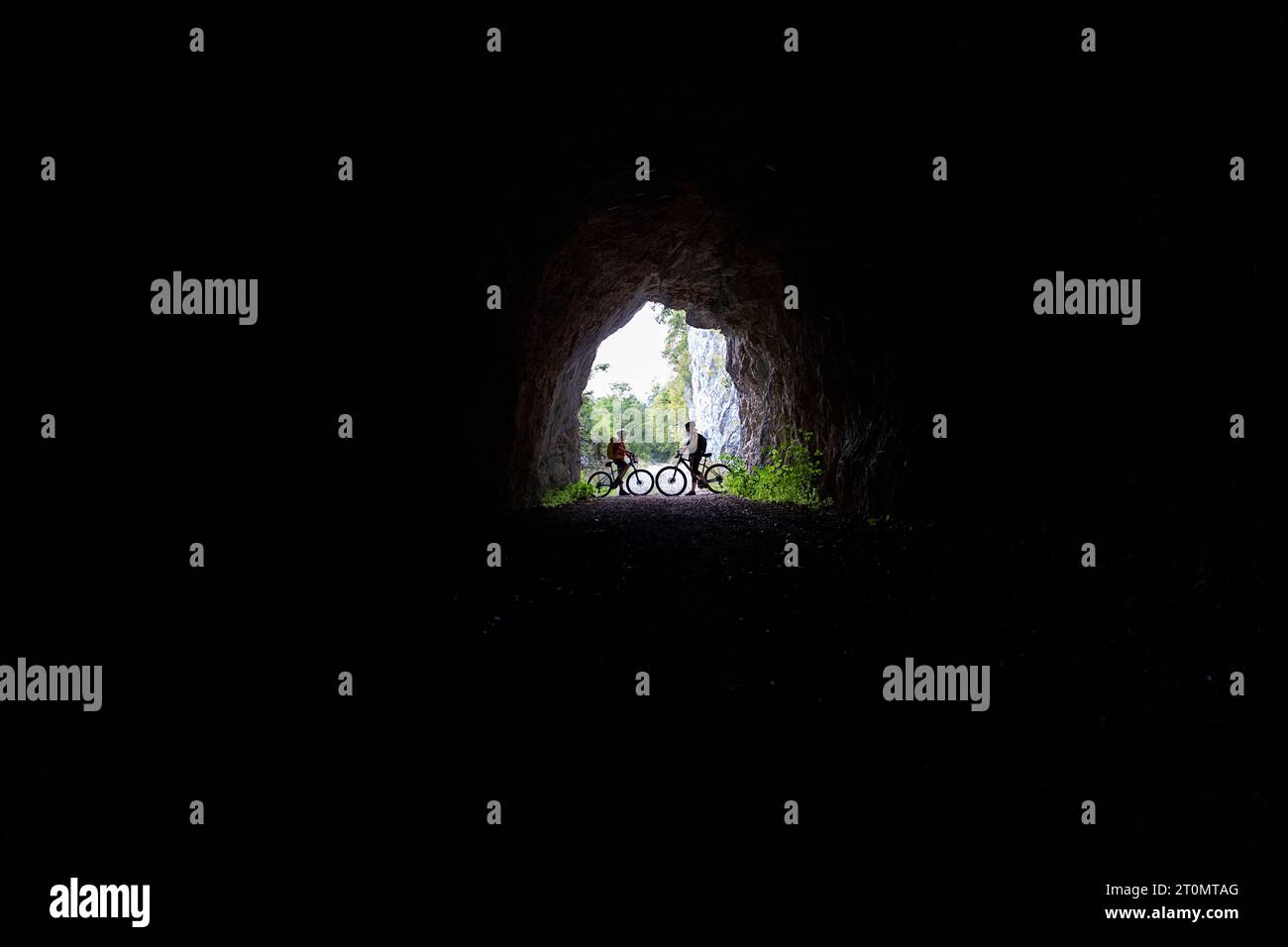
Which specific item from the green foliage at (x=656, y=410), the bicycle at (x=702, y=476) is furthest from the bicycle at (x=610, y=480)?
the green foliage at (x=656, y=410)

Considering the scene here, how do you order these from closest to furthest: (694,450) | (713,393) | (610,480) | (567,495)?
(567,495)
(694,450)
(610,480)
(713,393)

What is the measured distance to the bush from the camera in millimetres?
15719

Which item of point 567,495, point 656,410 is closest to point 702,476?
point 567,495

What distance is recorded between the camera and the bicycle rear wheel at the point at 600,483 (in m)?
20.1

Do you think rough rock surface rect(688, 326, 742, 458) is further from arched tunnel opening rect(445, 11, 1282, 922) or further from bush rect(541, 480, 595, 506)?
arched tunnel opening rect(445, 11, 1282, 922)

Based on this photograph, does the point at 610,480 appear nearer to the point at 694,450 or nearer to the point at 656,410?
the point at 694,450

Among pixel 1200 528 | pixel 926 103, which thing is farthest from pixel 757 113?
pixel 1200 528

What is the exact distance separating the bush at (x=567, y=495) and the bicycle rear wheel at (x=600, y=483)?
0.65 meters

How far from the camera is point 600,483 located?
21391 millimetres

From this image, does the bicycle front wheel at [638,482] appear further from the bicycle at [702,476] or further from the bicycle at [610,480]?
the bicycle at [702,476]

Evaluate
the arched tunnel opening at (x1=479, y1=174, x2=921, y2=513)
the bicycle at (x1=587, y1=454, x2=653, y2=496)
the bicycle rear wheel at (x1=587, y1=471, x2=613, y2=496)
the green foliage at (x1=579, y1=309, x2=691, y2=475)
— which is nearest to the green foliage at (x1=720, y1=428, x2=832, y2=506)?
the arched tunnel opening at (x1=479, y1=174, x2=921, y2=513)

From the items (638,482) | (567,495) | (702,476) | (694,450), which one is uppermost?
(694,450)

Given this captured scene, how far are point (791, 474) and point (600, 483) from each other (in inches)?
329

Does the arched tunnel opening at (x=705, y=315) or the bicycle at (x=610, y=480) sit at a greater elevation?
the arched tunnel opening at (x=705, y=315)
